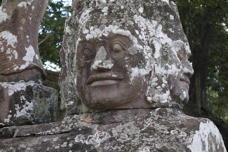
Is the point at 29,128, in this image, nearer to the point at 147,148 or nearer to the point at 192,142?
the point at 147,148

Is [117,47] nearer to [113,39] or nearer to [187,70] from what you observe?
[113,39]

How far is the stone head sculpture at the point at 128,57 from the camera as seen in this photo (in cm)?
253

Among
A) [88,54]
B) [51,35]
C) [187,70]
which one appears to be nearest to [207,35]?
[51,35]

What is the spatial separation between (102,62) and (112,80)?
0.35 feet

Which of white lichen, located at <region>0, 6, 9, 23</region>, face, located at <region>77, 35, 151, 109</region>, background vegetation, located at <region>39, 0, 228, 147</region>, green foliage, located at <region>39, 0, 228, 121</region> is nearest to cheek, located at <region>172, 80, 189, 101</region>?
face, located at <region>77, 35, 151, 109</region>

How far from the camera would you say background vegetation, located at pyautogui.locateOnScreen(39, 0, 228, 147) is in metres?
11.4

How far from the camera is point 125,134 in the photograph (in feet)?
8.05

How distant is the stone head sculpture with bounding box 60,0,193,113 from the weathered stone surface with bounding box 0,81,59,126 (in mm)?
700

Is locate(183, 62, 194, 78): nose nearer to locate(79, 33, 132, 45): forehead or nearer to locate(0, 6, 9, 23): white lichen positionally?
locate(79, 33, 132, 45): forehead

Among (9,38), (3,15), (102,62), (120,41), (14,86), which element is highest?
(3,15)

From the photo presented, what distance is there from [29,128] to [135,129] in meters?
0.67

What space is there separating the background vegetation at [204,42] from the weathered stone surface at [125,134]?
8204mm

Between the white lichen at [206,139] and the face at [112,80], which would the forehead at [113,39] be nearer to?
the face at [112,80]

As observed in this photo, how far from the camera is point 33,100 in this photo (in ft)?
11.3
